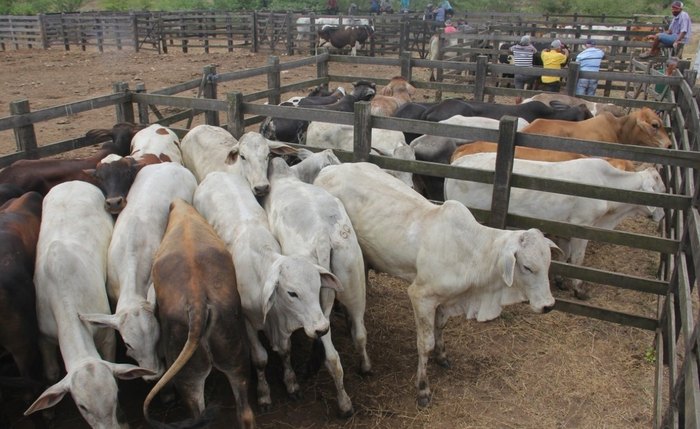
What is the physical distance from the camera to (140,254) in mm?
4590

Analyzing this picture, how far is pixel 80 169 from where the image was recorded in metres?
5.96

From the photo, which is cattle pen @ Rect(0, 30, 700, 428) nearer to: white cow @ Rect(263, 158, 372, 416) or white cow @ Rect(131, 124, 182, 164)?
white cow @ Rect(131, 124, 182, 164)

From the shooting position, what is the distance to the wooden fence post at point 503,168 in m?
5.59

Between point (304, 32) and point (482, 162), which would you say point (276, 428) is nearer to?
point (482, 162)

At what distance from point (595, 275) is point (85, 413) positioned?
438 cm

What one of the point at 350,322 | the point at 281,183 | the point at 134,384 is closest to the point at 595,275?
the point at 350,322

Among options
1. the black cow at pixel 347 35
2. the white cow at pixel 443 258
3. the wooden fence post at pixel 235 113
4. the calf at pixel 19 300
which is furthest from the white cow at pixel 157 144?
the black cow at pixel 347 35

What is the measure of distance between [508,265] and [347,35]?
21.5m

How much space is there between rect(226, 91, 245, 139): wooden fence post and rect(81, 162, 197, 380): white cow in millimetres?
1581

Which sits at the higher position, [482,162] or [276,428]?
[482,162]

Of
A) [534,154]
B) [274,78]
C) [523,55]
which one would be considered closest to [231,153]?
[534,154]

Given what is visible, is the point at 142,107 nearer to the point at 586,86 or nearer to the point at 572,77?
the point at 572,77

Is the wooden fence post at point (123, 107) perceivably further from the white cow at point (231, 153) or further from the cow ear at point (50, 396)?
the cow ear at point (50, 396)

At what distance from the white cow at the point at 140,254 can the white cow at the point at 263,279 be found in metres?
0.36
